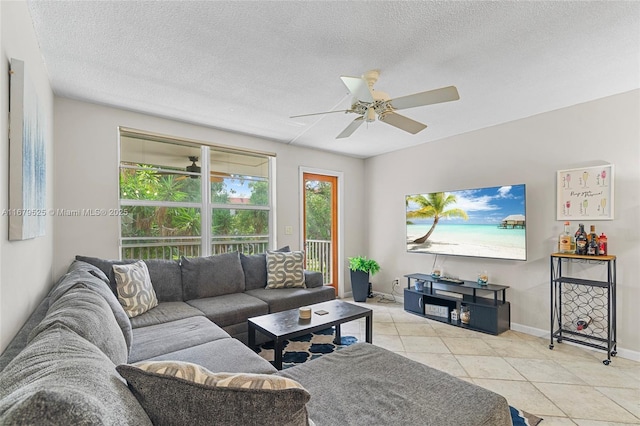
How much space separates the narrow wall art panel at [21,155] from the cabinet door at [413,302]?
3.94 meters

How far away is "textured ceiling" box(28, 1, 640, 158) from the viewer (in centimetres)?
172

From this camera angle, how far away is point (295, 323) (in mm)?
2387

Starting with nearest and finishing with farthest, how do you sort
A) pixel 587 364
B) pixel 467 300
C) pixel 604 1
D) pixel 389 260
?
pixel 604 1
pixel 587 364
pixel 467 300
pixel 389 260

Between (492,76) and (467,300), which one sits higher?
(492,76)

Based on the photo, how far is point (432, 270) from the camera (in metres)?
4.29

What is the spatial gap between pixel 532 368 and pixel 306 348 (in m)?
2.02

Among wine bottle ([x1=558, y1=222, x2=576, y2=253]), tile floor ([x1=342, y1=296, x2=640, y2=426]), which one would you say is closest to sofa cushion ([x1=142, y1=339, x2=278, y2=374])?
tile floor ([x1=342, y1=296, x2=640, y2=426])

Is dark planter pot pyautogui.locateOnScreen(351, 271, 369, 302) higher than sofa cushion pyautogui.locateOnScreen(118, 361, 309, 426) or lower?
lower

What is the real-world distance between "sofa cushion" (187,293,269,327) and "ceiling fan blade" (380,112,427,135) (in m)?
2.12

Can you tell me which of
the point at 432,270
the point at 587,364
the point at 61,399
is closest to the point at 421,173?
the point at 432,270

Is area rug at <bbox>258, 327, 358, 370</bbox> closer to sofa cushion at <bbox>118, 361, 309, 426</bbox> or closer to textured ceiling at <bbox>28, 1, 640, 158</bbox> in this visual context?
sofa cushion at <bbox>118, 361, 309, 426</bbox>

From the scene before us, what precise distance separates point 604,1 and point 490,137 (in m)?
2.18

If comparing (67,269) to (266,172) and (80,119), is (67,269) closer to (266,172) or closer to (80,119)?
(80,119)

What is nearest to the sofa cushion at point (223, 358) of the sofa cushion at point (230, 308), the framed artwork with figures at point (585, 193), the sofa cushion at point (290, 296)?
the sofa cushion at point (230, 308)
